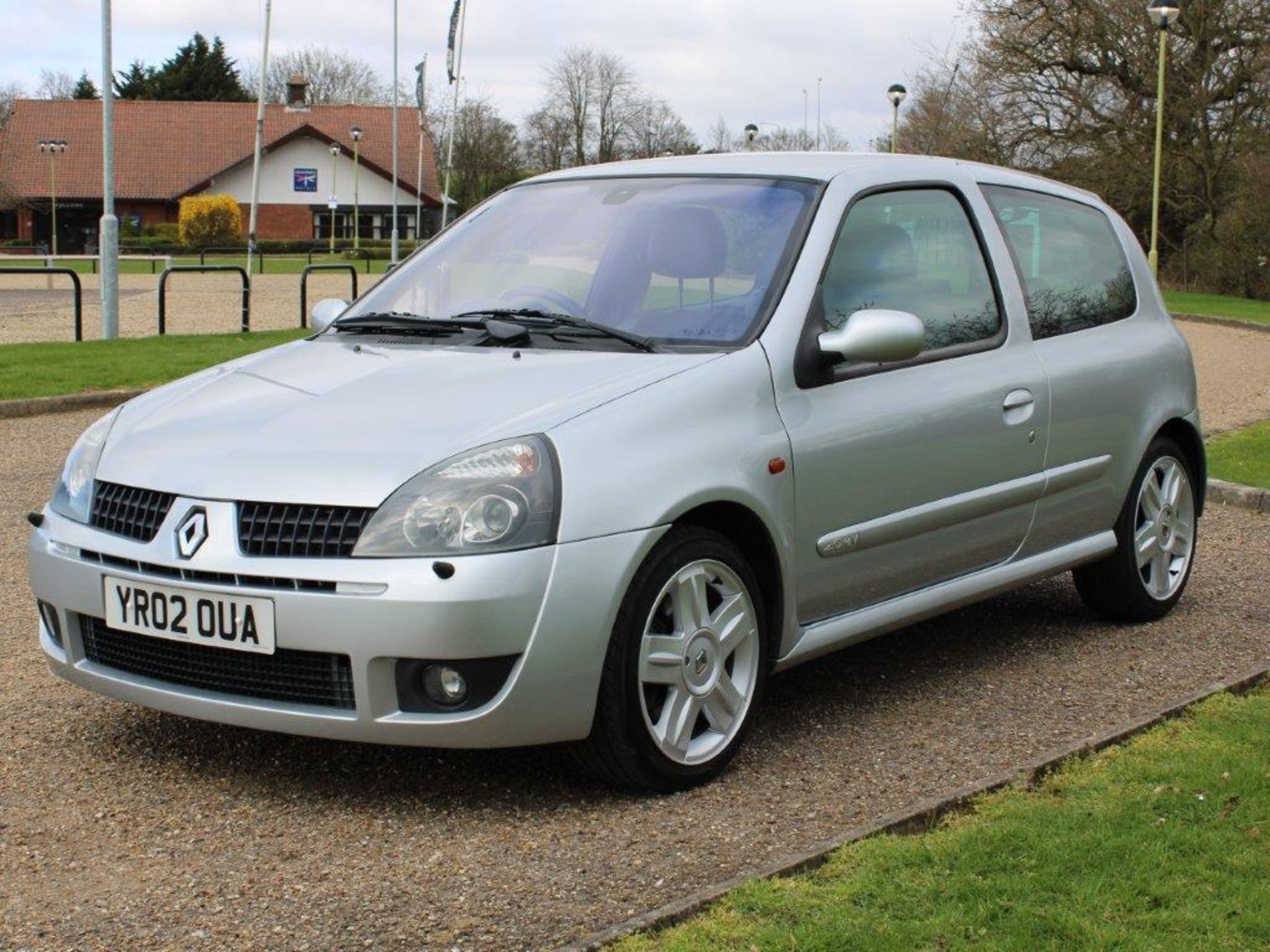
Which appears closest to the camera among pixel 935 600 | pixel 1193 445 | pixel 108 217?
pixel 935 600

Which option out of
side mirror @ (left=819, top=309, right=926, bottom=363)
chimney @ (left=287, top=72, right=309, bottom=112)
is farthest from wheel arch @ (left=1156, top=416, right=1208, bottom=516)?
chimney @ (left=287, top=72, right=309, bottom=112)

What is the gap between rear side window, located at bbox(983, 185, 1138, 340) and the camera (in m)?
6.00

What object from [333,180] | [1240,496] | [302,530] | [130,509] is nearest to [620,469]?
[302,530]

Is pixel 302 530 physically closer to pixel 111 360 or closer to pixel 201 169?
pixel 111 360

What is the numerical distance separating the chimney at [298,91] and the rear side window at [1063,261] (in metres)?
89.0

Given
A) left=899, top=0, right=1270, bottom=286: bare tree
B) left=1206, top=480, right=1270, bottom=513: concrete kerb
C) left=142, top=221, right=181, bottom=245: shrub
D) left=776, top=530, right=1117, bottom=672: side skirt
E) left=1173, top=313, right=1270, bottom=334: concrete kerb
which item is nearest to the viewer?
left=776, top=530, right=1117, bottom=672: side skirt

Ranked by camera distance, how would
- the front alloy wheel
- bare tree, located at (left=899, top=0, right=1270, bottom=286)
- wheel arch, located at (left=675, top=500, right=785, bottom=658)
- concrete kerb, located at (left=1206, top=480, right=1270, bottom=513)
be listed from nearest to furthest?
1. the front alloy wheel
2. wheel arch, located at (left=675, top=500, right=785, bottom=658)
3. concrete kerb, located at (left=1206, top=480, right=1270, bottom=513)
4. bare tree, located at (left=899, top=0, right=1270, bottom=286)

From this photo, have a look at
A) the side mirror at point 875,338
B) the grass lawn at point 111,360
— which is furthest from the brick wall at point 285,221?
the side mirror at point 875,338

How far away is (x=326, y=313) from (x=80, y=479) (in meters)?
1.43

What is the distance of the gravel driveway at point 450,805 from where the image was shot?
143 inches

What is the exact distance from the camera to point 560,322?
198 inches

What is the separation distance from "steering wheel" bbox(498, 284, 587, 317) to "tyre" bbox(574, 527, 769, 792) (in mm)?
963

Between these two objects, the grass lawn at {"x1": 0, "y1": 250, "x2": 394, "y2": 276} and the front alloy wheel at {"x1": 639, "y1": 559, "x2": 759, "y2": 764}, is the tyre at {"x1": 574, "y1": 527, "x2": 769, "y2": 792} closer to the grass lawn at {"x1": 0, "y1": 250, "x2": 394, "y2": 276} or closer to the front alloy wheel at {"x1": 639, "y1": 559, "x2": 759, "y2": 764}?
the front alloy wheel at {"x1": 639, "y1": 559, "x2": 759, "y2": 764}

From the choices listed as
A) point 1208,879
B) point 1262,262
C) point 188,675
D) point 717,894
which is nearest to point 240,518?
point 188,675
